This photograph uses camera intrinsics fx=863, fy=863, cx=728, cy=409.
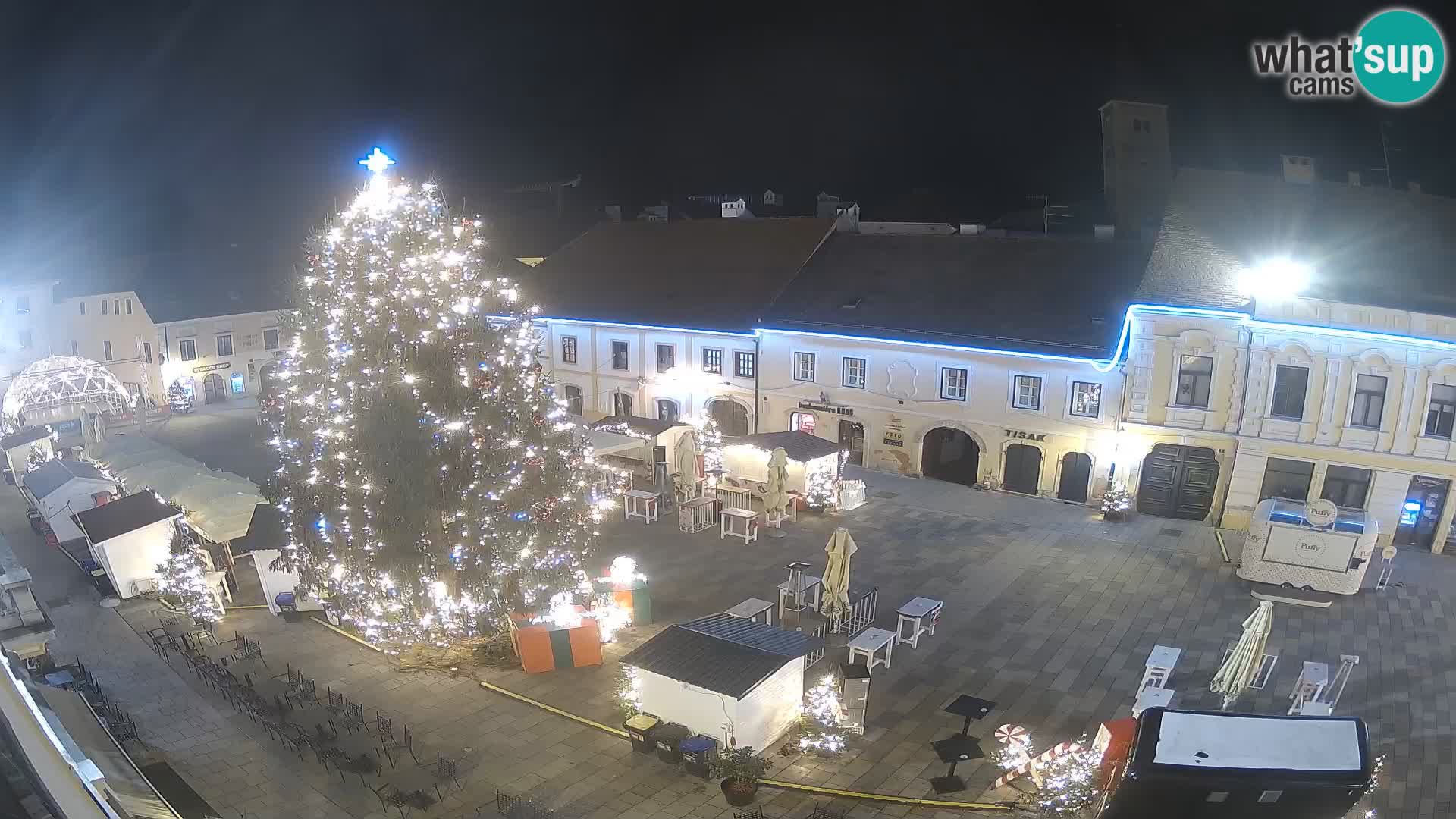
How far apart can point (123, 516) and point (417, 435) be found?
35.0 feet

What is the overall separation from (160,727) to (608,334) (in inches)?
907

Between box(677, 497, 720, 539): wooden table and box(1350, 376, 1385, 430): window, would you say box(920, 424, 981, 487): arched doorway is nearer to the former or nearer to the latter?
box(677, 497, 720, 539): wooden table

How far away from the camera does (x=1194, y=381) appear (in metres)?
24.2

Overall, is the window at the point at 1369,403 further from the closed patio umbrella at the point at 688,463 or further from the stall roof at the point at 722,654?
the closed patio umbrella at the point at 688,463

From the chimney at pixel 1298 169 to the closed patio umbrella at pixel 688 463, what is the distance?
2046 centimetres

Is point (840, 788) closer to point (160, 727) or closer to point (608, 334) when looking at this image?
point (160, 727)

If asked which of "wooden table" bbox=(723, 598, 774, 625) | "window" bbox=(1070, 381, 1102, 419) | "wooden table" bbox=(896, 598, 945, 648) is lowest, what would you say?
"wooden table" bbox=(896, 598, 945, 648)

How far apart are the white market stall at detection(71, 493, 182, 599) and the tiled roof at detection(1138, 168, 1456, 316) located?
26021 millimetres

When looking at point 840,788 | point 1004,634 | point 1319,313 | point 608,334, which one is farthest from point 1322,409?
point 608,334

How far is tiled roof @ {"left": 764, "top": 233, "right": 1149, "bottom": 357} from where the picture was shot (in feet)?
87.2

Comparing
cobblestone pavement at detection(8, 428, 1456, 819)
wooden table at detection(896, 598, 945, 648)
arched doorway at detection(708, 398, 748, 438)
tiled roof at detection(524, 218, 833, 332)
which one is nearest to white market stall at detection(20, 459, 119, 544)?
cobblestone pavement at detection(8, 428, 1456, 819)

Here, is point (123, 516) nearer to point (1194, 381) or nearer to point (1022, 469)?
point (1022, 469)

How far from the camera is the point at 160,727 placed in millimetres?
14812

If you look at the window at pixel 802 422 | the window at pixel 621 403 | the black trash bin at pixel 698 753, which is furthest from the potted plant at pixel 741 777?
the window at pixel 621 403
